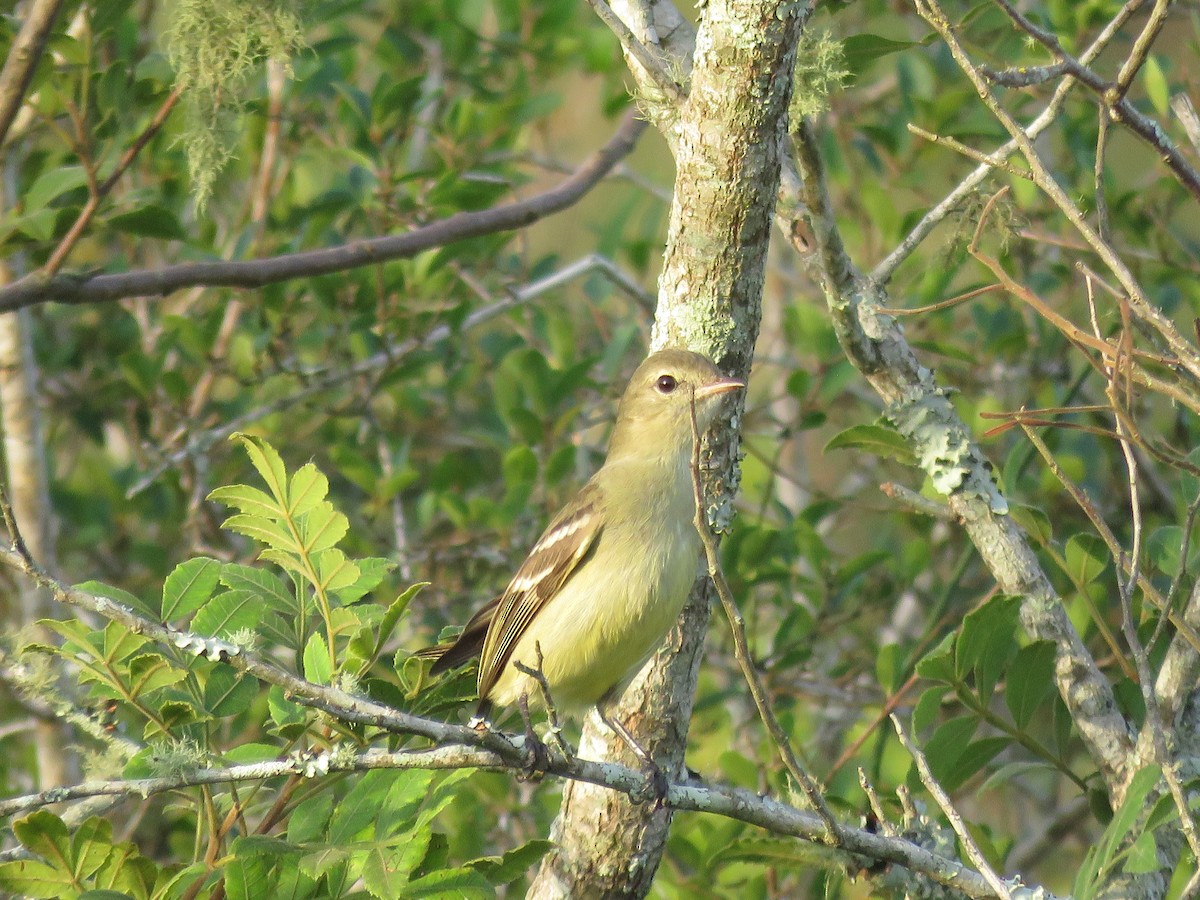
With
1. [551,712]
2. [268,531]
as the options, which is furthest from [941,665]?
[268,531]

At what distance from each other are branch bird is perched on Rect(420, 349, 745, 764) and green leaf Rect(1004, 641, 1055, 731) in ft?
2.96

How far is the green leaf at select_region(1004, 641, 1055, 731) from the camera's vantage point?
3.47m

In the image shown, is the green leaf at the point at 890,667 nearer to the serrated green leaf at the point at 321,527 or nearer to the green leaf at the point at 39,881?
the serrated green leaf at the point at 321,527

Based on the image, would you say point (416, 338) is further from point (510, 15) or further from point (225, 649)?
point (225, 649)

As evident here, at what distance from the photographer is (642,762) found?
130 inches

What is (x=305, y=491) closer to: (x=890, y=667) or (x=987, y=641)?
(x=987, y=641)

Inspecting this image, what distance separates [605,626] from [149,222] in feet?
6.79

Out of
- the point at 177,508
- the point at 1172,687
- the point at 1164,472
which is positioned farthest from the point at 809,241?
the point at 177,508

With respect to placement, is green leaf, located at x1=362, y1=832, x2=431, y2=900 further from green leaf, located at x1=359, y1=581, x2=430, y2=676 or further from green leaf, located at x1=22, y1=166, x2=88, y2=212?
green leaf, located at x1=22, y1=166, x2=88, y2=212

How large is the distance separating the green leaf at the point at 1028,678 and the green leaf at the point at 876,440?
654mm

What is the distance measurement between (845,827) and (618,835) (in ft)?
2.17

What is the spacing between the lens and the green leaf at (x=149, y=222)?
4223mm

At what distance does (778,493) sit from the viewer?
24.1 feet

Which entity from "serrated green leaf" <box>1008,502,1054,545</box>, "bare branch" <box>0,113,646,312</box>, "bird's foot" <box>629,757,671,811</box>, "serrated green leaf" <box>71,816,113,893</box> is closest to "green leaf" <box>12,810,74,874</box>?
"serrated green leaf" <box>71,816,113,893</box>
